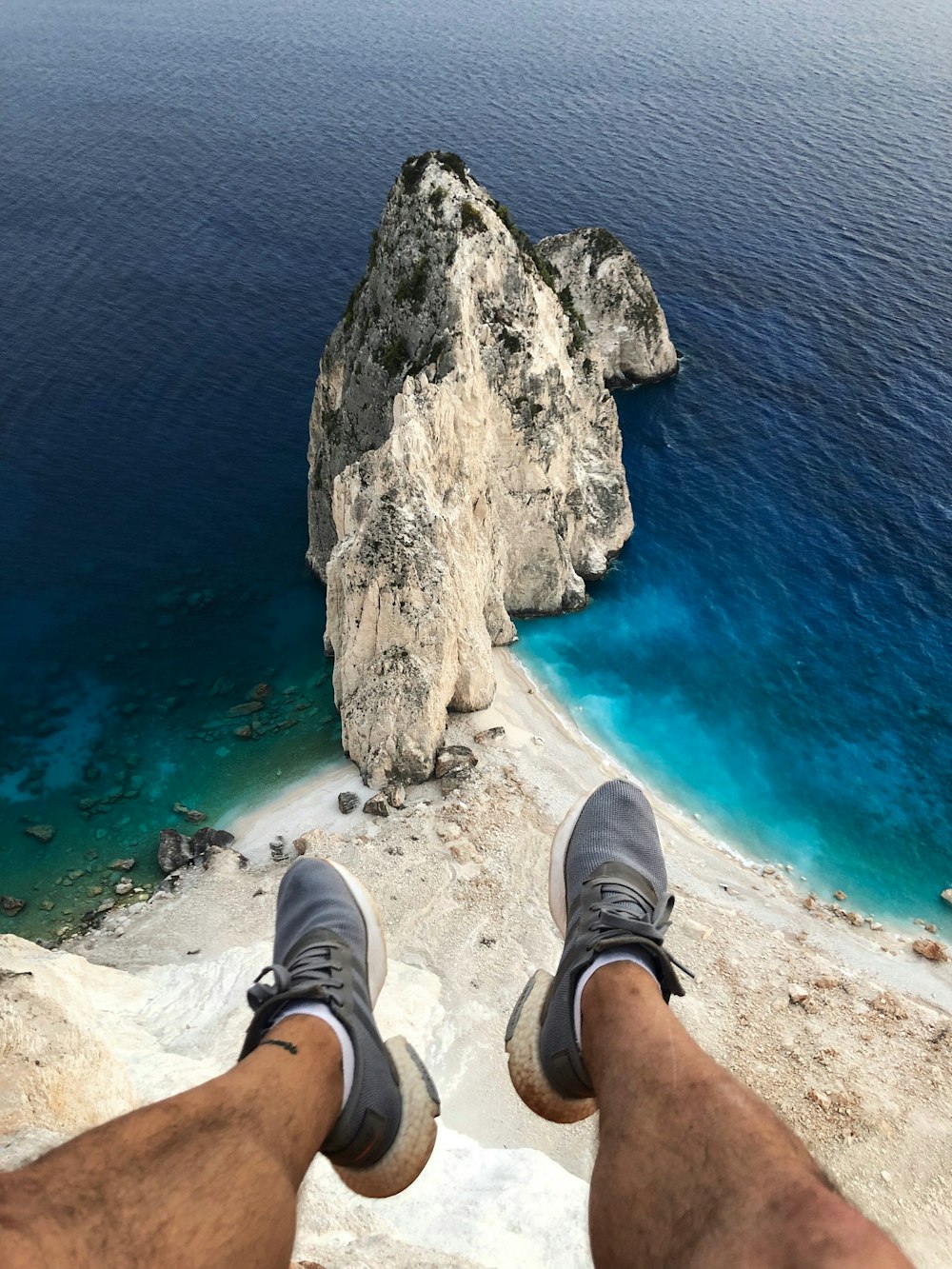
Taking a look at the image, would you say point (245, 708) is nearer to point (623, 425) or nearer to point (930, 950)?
point (930, 950)

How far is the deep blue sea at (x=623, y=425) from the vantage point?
30.6 m

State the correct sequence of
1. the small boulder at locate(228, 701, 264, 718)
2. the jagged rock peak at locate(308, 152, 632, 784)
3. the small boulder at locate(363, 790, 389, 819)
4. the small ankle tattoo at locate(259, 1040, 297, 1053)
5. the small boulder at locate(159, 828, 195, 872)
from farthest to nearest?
the small boulder at locate(228, 701, 264, 718) → the small boulder at locate(363, 790, 389, 819) → the small boulder at locate(159, 828, 195, 872) → the jagged rock peak at locate(308, 152, 632, 784) → the small ankle tattoo at locate(259, 1040, 297, 1053)

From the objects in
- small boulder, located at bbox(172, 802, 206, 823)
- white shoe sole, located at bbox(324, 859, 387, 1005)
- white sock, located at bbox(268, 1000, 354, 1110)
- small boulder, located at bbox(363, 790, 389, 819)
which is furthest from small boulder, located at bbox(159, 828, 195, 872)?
white sock, located at bbox(268, 1000, 354, 1110)

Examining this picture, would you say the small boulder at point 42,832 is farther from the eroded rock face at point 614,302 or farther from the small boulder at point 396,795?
the eroded rock face at point 614,302

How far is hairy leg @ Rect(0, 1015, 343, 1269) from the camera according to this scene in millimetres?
3863

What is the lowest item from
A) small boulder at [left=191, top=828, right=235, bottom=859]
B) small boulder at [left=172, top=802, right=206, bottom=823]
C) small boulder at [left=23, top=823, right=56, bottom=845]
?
small boulder at [left=23, top=823, right=56, bottom=845]

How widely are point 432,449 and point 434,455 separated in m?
0.21

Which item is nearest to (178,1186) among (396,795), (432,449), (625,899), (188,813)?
(625,899)

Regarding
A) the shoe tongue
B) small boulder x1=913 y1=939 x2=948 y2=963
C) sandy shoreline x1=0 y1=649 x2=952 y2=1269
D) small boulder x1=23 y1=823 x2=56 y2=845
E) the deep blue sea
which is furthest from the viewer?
the deep blue sea

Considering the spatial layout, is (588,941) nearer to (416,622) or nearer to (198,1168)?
(198,1168)

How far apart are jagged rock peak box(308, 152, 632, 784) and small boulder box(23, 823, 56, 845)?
10235 millimetres

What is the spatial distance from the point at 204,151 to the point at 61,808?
76.2 metres

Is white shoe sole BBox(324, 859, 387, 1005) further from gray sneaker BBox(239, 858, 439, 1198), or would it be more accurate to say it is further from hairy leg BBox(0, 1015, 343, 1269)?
hairy leg BBox(0, 1015, 343, 1269)

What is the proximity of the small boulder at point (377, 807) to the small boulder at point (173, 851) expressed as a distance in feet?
18.9
